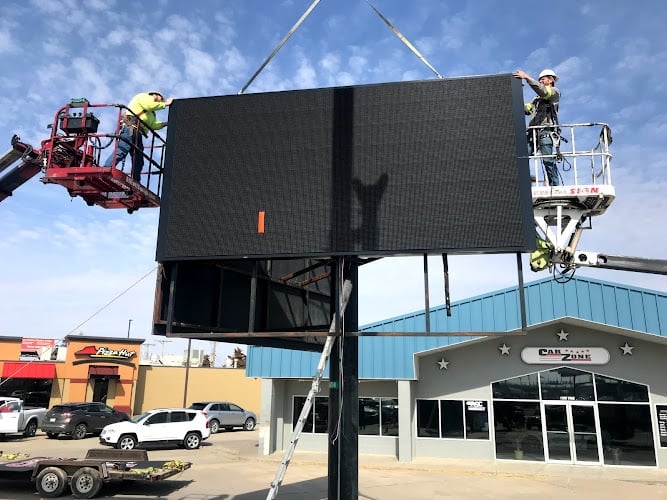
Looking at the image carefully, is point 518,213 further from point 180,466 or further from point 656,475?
point 656,475

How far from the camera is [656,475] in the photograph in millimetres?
16531

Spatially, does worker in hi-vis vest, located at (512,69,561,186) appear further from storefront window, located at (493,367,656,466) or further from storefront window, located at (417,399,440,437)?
storefront window, located at (417,399,440,437)

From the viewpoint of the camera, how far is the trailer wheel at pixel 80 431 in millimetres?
24531

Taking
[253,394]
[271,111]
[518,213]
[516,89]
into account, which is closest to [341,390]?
[518,213]

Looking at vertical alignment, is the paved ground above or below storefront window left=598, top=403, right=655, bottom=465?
below

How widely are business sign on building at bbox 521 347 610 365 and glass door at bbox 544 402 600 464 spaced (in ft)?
4.70

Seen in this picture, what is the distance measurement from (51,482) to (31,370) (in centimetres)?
2426

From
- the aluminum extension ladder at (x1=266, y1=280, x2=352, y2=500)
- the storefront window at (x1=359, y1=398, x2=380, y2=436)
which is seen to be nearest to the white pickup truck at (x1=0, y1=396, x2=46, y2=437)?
the storefront window at (x1=359, y1=398, x2=380, y2=436)

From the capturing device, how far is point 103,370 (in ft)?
116

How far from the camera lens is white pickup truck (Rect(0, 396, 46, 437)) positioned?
906 inches

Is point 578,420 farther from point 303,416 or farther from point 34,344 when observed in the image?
point 34,344

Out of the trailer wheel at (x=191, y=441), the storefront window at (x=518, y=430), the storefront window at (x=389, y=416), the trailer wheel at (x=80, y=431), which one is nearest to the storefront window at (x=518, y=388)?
the storefront window at (x=518, y=430)

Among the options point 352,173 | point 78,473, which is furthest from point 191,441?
point 352,173

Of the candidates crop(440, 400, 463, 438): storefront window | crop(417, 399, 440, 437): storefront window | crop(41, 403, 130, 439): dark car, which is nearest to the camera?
crop(440, 400, 463, 438): storefront window
